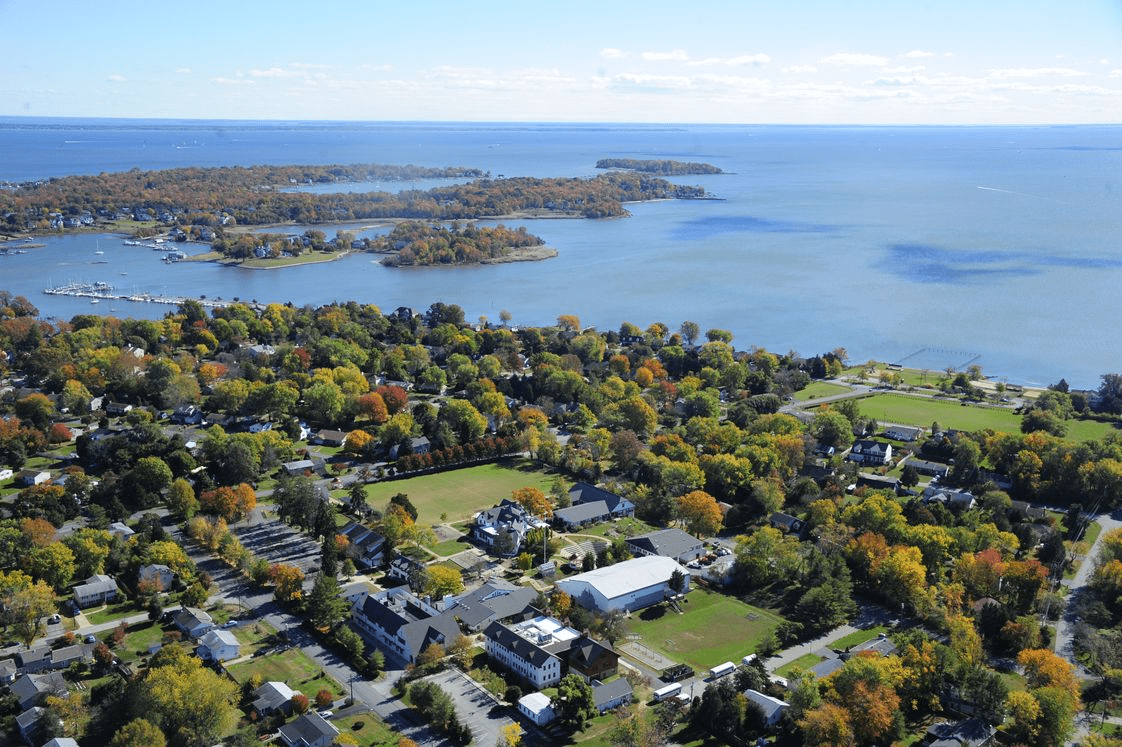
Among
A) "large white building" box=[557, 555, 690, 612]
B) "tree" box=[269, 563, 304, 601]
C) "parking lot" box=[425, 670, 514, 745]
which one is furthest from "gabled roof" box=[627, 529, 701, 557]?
"tree" box=[269, 563, 304, 601]

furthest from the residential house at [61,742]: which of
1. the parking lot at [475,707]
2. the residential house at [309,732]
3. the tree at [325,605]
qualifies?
the parking lot at [475,707]

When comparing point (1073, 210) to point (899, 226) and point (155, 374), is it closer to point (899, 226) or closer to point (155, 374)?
point (899, 226)

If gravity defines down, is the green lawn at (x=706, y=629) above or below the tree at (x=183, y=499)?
below

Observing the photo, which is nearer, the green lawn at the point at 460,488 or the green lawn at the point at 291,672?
the green lawn at the point at 291,672

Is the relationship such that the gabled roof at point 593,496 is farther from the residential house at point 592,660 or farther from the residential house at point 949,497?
the residential house at point 949,497

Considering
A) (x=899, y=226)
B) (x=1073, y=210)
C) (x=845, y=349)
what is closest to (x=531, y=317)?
(x=845, y=349)
